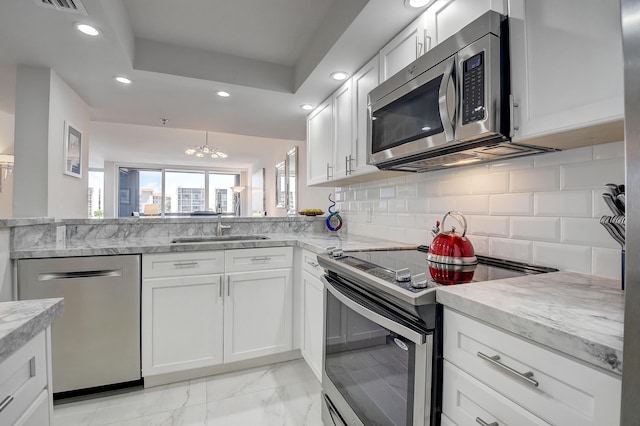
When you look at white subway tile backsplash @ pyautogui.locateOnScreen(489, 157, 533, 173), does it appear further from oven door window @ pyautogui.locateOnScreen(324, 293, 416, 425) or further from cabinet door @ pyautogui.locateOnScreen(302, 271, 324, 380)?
cabinet door @ pyautogui.locateOnScreen(302, 271, 324, 380)

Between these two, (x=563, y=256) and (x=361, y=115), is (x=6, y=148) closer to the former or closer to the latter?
(x=361, y=115)

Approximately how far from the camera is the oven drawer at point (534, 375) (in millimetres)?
547

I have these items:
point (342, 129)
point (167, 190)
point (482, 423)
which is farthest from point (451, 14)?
point (167, 190)

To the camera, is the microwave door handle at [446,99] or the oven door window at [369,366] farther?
the microwave door handle at [446,99]

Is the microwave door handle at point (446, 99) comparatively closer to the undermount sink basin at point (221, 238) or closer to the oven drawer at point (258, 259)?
the oven drawer at point (258, 259)

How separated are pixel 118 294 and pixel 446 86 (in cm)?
213

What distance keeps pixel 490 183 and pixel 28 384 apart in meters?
1.76

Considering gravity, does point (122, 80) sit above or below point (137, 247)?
above

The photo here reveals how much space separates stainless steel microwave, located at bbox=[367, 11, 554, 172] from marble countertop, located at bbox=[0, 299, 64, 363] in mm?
1344

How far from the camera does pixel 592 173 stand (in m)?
1.06

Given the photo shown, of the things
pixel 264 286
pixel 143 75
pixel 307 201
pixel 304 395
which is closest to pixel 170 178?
pixel 307 201

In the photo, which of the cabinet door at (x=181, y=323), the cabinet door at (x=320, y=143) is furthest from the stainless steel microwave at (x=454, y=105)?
the cabinet door at (x=181, y=323)

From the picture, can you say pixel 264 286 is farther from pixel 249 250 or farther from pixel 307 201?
pixel 307 201

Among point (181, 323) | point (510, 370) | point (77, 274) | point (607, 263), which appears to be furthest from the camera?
point (181, 323)
